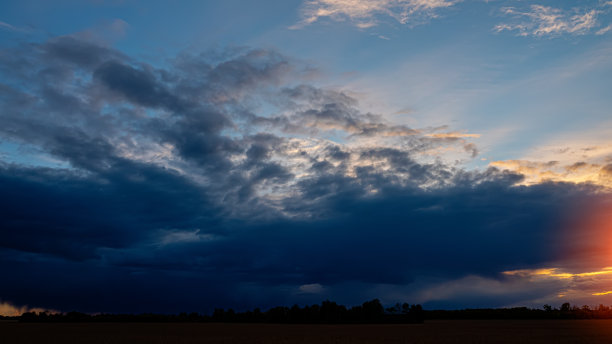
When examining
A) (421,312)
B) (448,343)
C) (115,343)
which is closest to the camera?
(448,343)

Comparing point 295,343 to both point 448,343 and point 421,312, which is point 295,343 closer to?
point 448,343

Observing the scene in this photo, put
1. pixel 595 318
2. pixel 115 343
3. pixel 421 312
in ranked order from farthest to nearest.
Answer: pixel 421 312
pixel 595 318
pixel 115 343

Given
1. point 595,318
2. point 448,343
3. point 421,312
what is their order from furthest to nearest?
point 421,312
point 595,318
point 448,343

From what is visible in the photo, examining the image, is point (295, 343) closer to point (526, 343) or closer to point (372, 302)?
point (526, 343)

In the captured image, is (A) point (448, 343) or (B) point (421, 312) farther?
(B) point (421, 312)

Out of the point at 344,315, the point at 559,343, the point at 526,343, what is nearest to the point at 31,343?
the point at 526,343

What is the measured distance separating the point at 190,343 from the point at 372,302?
146118 millimetres

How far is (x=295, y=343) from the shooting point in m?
59.4

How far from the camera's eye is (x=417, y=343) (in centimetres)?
Result: 5884

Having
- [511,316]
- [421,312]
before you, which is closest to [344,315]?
[421,312]

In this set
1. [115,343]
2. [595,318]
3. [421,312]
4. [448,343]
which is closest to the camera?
[448,343]

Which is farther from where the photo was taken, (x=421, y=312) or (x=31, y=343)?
(x=421, y=312)

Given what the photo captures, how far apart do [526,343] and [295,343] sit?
29.7 m

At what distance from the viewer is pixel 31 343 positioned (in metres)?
62.4
